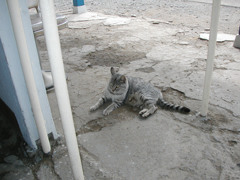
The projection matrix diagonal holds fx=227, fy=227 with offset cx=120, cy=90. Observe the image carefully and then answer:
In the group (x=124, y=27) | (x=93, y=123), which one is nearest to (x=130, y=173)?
(x=93, y=123)

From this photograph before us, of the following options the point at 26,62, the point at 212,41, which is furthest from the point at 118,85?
the point at 26,62

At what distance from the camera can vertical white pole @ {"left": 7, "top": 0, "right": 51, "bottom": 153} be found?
55.6 inches

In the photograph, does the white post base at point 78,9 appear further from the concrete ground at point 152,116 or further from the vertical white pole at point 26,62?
the vertical white pole at point 26,62

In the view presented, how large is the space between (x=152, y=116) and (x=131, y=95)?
44cm

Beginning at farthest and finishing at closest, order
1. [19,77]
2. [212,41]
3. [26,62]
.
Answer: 1. [212,41]
2. [19,77]
3. [26,62]

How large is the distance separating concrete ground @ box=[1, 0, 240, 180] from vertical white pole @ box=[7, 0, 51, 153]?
28 centimetres

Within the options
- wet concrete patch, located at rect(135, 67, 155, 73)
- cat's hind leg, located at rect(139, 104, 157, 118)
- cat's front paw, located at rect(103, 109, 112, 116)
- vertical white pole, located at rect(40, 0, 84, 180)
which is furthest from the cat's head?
vertical white pole, located at rect(40, 0, 84, 180)

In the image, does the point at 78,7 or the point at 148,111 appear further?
the point at 78,7

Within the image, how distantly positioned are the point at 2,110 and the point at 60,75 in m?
1.46

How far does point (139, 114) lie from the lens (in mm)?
2535

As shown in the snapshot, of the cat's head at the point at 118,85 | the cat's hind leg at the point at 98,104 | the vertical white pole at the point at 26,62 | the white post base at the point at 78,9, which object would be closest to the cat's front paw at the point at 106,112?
the cat's hind leg at the point at 98,104

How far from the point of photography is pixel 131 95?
9.15ft

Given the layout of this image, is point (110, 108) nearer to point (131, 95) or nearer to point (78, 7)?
point (131, 95)

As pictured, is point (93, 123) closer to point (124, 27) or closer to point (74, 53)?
point (74, 53)
